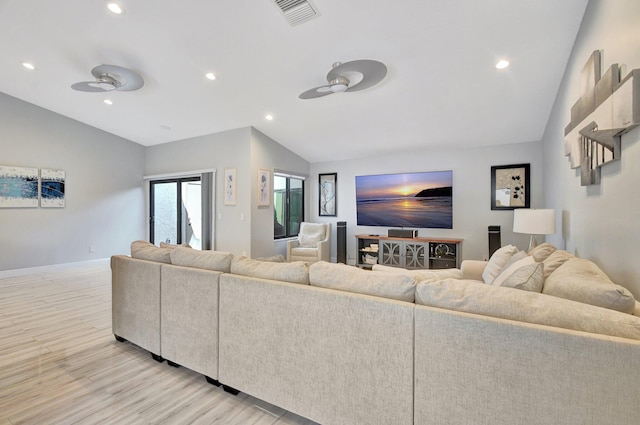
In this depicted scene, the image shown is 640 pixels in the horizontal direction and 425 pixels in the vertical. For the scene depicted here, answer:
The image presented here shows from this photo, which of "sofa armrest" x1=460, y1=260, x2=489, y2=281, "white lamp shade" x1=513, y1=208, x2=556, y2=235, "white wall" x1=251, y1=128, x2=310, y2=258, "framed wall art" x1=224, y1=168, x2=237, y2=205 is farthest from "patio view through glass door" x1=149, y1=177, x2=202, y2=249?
"white lamp shade" x1=513, y1=208, x2=556, y2=235

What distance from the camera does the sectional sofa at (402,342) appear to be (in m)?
1.08

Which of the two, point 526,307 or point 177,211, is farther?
point 177,211

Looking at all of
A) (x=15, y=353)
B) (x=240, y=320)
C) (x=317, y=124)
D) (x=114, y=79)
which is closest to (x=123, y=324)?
(x=15, y=353)

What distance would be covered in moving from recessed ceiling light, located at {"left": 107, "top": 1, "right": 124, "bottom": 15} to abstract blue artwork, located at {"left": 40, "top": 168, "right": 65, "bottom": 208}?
4.33 metres

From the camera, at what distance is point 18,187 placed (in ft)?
17.4

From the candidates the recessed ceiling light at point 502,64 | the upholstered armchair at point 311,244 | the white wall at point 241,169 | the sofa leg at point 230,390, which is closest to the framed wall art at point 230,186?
the white wall at point 241,169

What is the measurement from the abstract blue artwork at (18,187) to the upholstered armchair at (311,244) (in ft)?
15.8

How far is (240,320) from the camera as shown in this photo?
1.88 m

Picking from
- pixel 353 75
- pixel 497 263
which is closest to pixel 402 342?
pixel 497 263

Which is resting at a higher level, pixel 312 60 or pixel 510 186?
pixel 312 60

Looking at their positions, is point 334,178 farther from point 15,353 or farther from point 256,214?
point 15,353

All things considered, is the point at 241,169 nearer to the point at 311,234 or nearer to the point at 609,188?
the point at 311,234

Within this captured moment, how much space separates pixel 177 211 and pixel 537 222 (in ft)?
21.7

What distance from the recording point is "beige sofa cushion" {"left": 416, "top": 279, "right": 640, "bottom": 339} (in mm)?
1079
